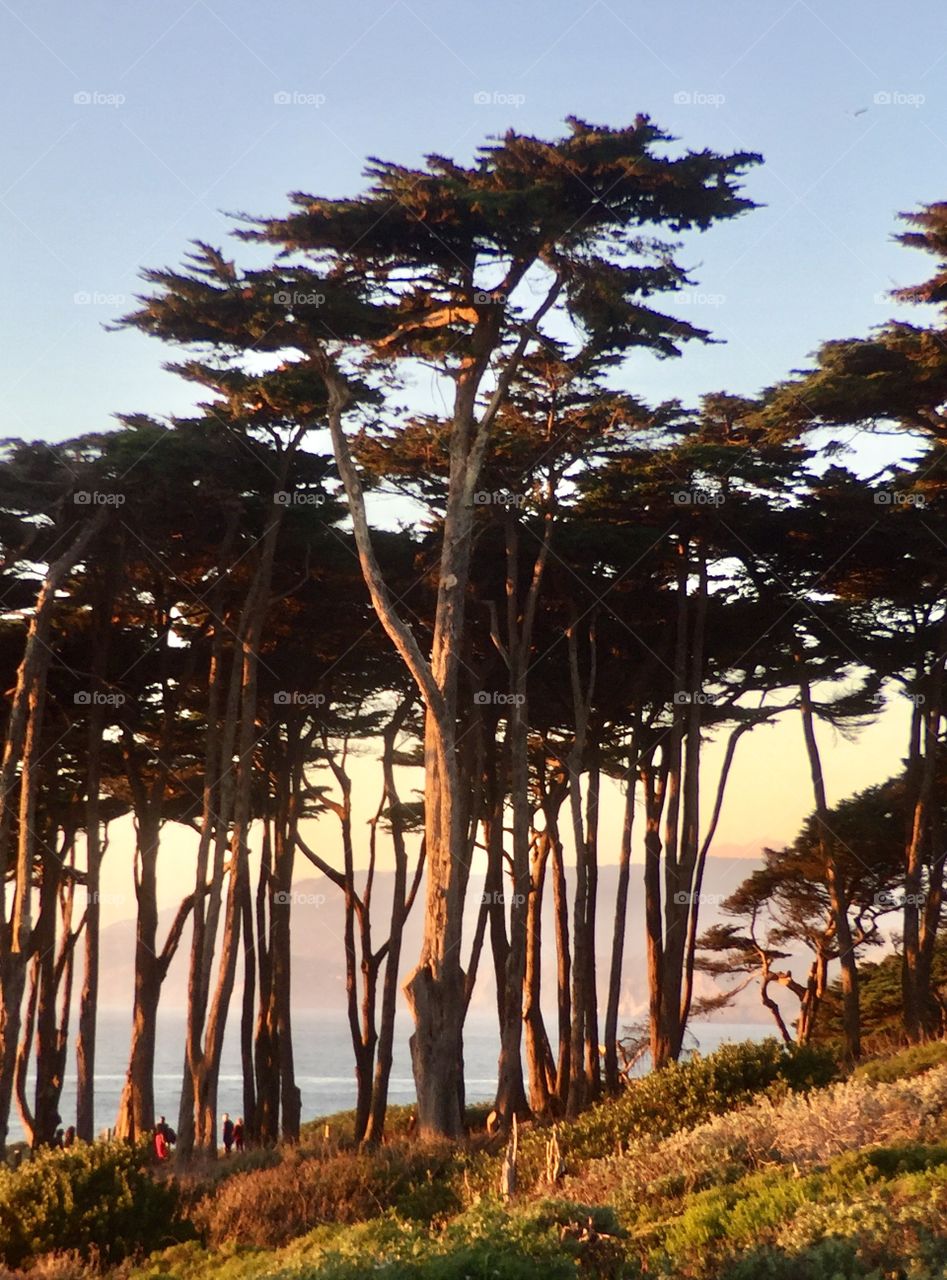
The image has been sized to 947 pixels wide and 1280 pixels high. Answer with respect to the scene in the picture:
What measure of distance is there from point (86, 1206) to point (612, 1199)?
5.00 meters

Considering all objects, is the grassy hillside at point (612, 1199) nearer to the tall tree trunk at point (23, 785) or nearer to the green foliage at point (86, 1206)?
the green foliage at point (86, 1206)

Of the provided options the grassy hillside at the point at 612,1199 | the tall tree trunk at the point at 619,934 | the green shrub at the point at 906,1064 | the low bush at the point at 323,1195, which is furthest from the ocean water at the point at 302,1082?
the low bush at the point at 323,1195

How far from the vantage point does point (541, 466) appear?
78.5ft

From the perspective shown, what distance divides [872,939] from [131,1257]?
27.3 meters

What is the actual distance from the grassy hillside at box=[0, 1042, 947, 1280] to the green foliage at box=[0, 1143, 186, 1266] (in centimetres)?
2

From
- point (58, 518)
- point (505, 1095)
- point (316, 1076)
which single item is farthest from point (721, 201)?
point (316, 1076)

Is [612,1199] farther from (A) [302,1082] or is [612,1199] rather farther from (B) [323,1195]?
(A) [302,1082]

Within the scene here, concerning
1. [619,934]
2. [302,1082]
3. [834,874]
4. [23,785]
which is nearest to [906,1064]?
[834,874]

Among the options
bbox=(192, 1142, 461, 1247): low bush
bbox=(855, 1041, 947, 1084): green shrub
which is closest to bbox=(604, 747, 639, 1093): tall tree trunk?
bbox=(855, 1041, 947, 1084): green shrub

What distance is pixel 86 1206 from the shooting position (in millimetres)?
12953

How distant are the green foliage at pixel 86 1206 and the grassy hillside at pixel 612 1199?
0.02 metres

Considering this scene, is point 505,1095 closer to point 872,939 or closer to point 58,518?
point 58,518

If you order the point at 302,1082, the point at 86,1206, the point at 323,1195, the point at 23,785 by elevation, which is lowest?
the point at 302,1082

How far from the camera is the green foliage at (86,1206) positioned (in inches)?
492
